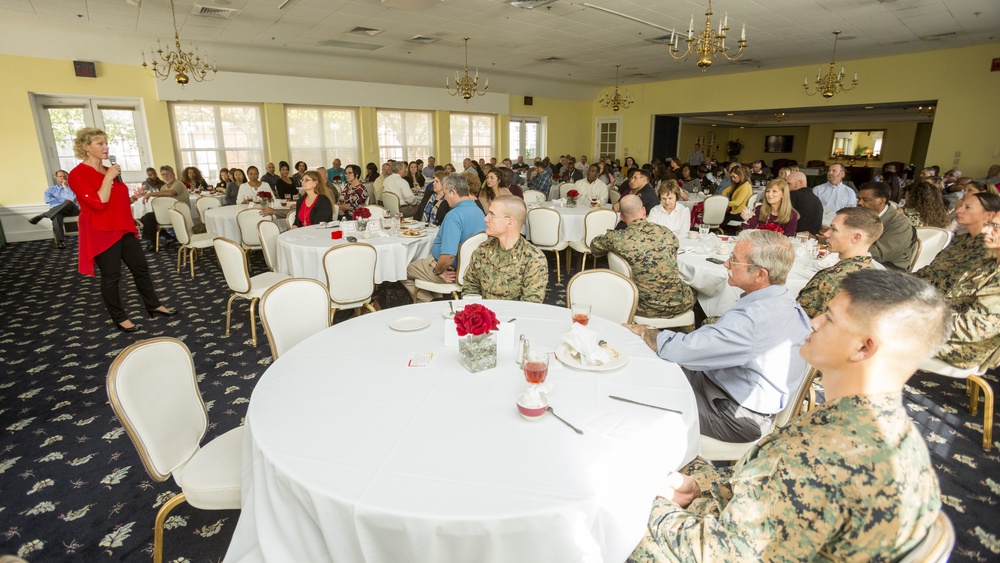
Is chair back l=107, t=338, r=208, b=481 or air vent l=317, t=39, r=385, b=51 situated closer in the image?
chair back l=107, t=338, r=208, b=481

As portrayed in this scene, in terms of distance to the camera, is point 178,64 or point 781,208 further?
point 178,64

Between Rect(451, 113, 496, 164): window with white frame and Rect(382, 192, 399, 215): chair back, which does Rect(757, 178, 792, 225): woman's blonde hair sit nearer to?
Rect(382, 192, 399, 215): chair back


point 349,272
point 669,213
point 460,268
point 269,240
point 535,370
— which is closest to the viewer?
point 535,370

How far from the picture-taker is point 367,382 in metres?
1.89

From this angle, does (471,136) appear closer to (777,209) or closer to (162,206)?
(162,206)

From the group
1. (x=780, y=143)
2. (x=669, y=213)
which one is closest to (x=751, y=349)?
(x=669, y=213)

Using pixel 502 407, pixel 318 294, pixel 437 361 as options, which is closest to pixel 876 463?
pixel 502 407

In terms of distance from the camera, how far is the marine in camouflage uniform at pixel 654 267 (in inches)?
141

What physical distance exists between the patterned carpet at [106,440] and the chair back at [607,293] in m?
1.85

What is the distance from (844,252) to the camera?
305cm

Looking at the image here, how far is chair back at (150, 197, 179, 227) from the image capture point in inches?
298

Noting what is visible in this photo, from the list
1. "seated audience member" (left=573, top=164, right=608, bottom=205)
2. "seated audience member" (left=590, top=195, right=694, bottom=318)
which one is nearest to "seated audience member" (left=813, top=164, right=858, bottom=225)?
"seated audience member" (left=573, top=164, right=608, bottom=205)

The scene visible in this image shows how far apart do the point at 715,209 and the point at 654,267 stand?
213 inches

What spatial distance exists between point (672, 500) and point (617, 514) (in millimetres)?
314
